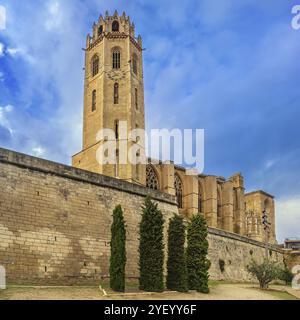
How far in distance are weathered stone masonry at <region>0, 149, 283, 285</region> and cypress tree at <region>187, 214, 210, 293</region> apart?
→ 2679mm

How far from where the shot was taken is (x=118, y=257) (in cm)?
1788

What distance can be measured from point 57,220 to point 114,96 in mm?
26560

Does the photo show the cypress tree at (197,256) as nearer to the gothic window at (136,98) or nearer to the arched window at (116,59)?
the gothic window at (136,98)

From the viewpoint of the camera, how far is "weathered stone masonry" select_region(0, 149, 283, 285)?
1730cm

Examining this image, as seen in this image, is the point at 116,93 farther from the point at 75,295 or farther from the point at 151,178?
the point at 75,295

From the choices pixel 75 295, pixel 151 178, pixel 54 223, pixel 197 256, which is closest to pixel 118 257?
pixel 75 295

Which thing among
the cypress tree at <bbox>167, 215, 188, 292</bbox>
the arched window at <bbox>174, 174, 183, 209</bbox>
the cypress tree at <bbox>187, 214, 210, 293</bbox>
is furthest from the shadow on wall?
the arched window at <bbox>174, 174, 183, 209</bbox>

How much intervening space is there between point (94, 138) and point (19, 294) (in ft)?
95.4

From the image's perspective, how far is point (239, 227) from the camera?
173 ft

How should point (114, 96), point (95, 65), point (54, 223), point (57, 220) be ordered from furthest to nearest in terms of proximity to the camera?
point (95, 65), point (114, 96), point (57, 220), point (54, 223)
